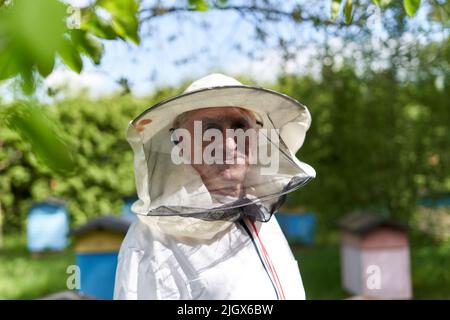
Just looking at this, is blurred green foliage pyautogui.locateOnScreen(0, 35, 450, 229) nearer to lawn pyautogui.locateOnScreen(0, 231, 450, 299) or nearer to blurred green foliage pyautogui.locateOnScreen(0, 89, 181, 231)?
lawn pyautogui.locateOnScreen(0, 231, 450, 299)

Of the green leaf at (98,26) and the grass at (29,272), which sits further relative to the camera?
the grass at (29,272)

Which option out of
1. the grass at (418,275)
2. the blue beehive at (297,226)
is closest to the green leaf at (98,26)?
the grass at (418,275)

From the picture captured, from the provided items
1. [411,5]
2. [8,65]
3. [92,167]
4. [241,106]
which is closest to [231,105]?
[241,106]

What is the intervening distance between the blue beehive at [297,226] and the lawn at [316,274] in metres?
0.26

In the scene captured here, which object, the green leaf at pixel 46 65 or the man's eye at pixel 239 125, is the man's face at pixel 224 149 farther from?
the green leaf at pixel 46 65

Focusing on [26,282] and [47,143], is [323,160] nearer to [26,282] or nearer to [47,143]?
[26,282]

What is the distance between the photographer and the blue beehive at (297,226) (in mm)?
6520

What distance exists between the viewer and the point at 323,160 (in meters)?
5.06

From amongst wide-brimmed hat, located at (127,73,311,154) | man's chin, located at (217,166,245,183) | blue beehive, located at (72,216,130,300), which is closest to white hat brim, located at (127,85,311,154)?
wide-brimmed hat, located at (127,73,311,154)

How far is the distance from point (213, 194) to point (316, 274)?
4.24 meters

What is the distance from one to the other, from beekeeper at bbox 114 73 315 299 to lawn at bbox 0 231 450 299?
3206mm

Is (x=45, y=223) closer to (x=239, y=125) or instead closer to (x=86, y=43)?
(x=239, y=125)

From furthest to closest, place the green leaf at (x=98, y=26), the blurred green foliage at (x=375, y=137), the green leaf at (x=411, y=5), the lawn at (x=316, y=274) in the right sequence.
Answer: the lawn at (x=316, y=274) < the blurred green foliage at (x=375, y=137) < the green leaf at (x=411, y=5) < the green leaf at (x=98, y=26)

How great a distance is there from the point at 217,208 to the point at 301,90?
12.2 ft
